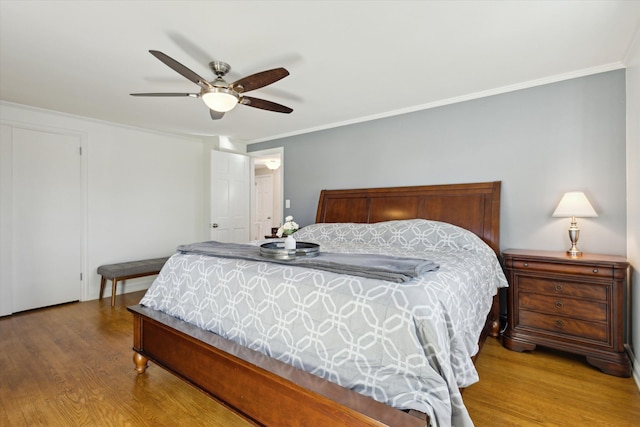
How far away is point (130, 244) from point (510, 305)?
4702 millimetres

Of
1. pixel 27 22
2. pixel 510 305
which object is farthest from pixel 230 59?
pixel 510 305

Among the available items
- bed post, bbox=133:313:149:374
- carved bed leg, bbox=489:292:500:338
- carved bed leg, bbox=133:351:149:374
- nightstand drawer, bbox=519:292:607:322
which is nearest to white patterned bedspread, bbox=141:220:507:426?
bed post, bbox=133:313:149:374

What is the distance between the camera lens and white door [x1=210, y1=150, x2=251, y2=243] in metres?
4.86

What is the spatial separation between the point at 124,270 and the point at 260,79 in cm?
310

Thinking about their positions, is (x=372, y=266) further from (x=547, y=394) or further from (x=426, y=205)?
(x=426, y=205)

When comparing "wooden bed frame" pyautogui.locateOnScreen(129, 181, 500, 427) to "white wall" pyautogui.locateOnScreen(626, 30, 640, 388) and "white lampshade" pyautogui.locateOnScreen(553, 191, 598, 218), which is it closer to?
"white lampshade" pyautogui.locateOnScreen(553, 191, 598, 218)

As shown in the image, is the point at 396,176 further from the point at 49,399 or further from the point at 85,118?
the point at 85,118

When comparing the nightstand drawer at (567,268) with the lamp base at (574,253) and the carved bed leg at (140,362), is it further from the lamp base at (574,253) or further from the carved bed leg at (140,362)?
the carved bed leg at (140,362)

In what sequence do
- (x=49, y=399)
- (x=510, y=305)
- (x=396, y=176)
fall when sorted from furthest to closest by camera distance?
1. (x=396, y=176)
2. (x=510, y=305)
3. (x=49, y=399)

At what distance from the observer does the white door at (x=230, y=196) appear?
4.86 meters

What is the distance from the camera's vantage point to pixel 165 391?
6.70 feet

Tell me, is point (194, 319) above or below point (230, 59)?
below

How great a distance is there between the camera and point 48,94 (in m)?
3.15

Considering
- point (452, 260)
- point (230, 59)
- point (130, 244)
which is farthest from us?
point (130, 244)
